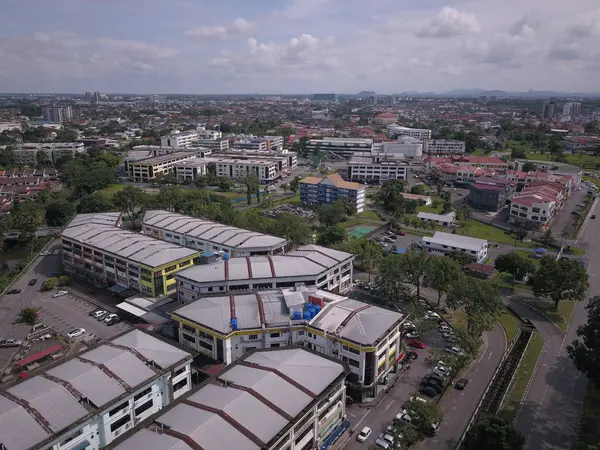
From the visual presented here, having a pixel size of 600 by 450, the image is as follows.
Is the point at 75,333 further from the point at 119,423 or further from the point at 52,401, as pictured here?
the point at 52,401

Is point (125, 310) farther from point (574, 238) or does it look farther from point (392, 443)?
point (574, 238)

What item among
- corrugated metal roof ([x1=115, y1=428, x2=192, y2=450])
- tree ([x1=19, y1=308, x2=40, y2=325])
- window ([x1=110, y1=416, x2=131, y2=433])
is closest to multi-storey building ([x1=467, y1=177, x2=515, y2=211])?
tree ([x1=19, y1=308, x2=40, y2=325])

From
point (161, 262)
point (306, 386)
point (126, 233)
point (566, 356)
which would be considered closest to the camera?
point (306, 386)

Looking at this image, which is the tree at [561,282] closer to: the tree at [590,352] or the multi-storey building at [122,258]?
the tree at [590,352]

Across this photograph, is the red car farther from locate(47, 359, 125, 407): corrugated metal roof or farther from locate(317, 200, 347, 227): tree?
locate(317, 200, 347, 227): tree

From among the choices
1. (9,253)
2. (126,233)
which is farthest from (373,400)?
(9,253)

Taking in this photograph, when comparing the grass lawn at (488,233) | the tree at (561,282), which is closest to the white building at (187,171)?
the grass lawn at (488,233)
